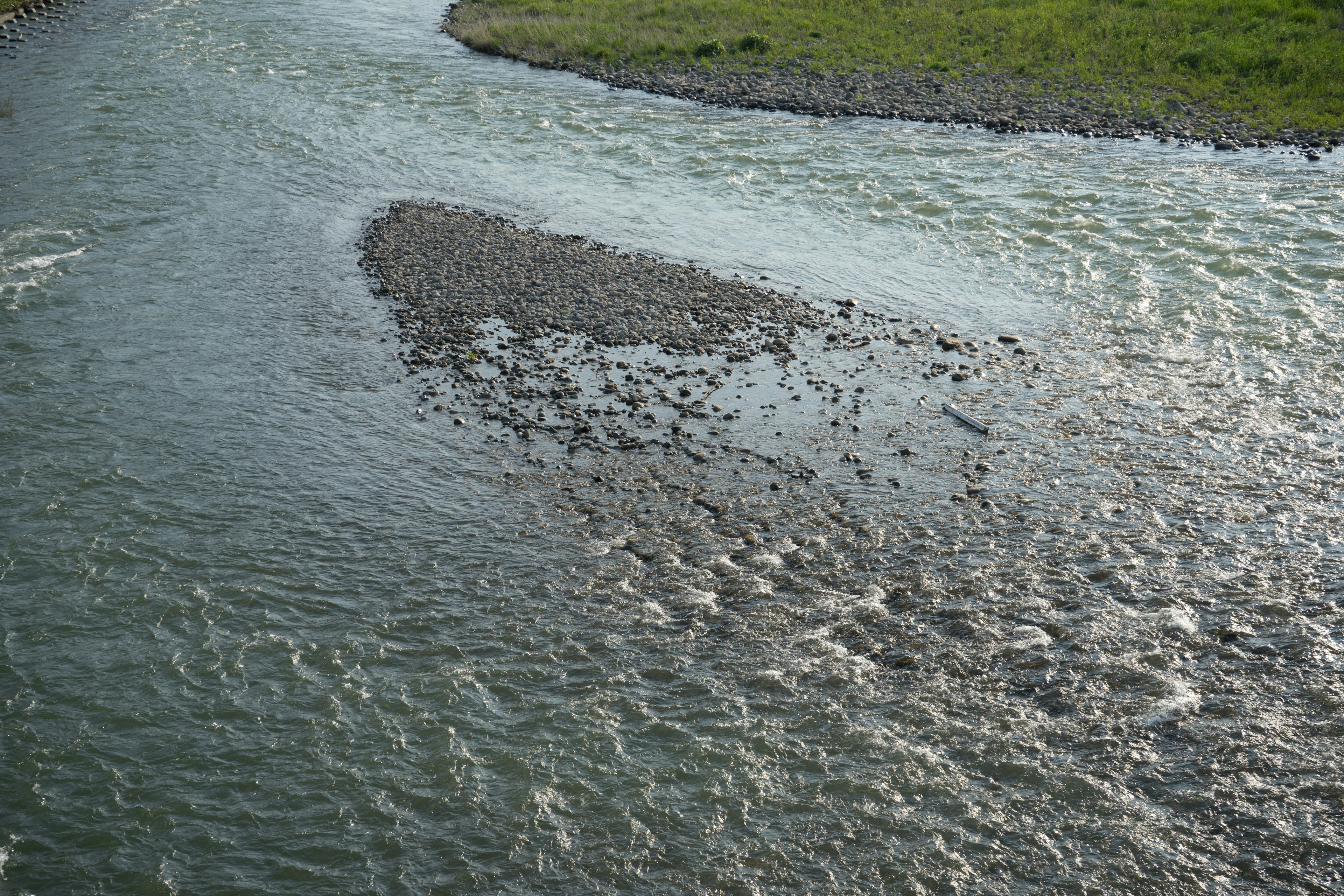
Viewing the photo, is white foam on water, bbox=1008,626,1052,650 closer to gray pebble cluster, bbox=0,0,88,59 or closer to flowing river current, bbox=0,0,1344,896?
flowing river current, bbox=0,0,1344,896

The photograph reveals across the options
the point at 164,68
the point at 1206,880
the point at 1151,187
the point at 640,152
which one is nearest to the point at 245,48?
the point at 164,68

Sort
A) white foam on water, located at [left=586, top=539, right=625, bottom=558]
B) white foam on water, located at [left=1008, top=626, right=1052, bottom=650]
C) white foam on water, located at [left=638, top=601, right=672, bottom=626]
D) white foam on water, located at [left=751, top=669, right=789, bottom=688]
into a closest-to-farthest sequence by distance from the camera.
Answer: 1. white foam on water, located at [left=751, top=669, right=789, bottom=688]
2. white foam on water, located at [left=1008, top=626, right=1052, bottom=650]
3. white foam on water, located at [left=638, top=601, right=672, bottom=626]
4. white foam on water, located at [left=586, top=539, right=625, bottom=558]

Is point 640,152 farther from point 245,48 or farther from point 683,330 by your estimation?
point 245,48

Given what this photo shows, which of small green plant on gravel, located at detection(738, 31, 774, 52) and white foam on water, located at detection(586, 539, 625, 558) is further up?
small green plant on gravel, located at detection(738, 31, 774, 52)

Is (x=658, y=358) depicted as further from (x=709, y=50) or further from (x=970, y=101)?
(x=709, y=50)

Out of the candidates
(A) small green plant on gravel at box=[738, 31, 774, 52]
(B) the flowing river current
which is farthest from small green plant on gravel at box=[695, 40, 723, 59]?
(B) the flowing river current

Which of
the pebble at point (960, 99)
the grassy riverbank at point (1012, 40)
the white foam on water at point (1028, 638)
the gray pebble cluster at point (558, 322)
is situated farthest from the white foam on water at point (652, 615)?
the grassy riverbank at point (1012, 40)

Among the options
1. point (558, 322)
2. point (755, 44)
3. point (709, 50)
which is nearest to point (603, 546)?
point (558, 322)
